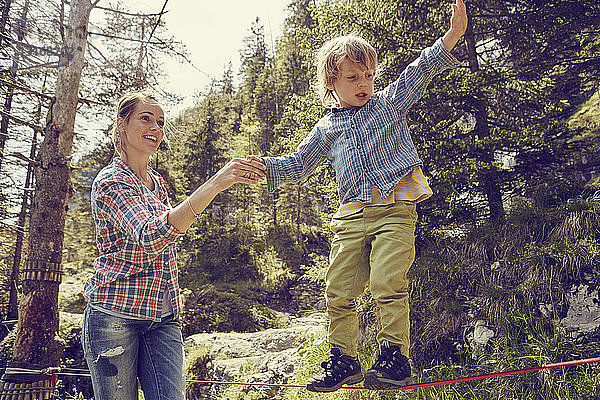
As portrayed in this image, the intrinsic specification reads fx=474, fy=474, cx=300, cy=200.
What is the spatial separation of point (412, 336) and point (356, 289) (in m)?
2.87

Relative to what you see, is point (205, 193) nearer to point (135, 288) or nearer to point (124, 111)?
point (135, 288)

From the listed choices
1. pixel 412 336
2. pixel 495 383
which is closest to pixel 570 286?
pixel 495 383

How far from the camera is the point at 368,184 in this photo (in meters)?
2.48

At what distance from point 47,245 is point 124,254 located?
4.18m

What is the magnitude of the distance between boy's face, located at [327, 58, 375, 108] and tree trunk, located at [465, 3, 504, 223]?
2738 mm

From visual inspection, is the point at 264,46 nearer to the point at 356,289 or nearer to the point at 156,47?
the point at 156,47

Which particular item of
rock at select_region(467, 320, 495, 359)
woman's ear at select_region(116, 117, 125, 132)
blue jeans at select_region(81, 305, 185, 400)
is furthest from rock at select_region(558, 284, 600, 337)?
woman's ear at select_region(116, 117, 125, 132)

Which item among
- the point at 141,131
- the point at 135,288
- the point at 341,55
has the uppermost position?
the point at 341,55

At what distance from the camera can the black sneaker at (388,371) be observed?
216 centimetres

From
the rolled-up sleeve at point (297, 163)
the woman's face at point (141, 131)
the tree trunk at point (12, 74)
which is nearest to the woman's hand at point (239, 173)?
the rolled-up sleeve at point (297, 163)

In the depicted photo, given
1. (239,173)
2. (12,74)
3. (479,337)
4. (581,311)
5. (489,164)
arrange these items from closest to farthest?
(239,173) < (581,311) < (479,337) < (489,164) < (12,74)

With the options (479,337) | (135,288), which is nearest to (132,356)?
(135,288)

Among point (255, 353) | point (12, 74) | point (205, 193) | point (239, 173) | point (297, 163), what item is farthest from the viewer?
point (255, 353)

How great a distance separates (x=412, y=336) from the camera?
197 inches
